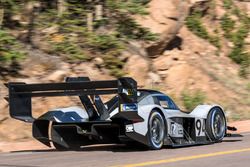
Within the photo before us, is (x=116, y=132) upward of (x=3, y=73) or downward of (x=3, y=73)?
downward

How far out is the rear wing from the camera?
10633 millimetres

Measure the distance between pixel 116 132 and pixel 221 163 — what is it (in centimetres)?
266

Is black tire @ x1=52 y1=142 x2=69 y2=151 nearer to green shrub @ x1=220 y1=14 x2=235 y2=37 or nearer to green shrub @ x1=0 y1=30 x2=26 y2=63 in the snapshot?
green shrub @ x1=0 y1=30 x2=26 y2=63

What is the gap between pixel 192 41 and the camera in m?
26.4

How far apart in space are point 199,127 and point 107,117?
2.27 metres

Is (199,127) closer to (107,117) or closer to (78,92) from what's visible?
(107,117)

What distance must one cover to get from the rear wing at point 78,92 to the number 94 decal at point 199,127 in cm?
215

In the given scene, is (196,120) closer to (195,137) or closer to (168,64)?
(195,137)

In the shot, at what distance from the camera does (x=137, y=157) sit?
10305mm

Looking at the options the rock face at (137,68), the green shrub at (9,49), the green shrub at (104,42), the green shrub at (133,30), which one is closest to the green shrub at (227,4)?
the green shrub at (133,30)

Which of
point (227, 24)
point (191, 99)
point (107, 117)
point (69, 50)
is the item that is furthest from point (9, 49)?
point (227, 24)

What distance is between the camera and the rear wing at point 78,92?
34.9 feet

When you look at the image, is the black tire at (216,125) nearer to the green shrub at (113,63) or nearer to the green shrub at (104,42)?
the green shrub at (113,63)

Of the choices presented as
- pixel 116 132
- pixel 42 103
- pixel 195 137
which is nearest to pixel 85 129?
pixel 116 132
